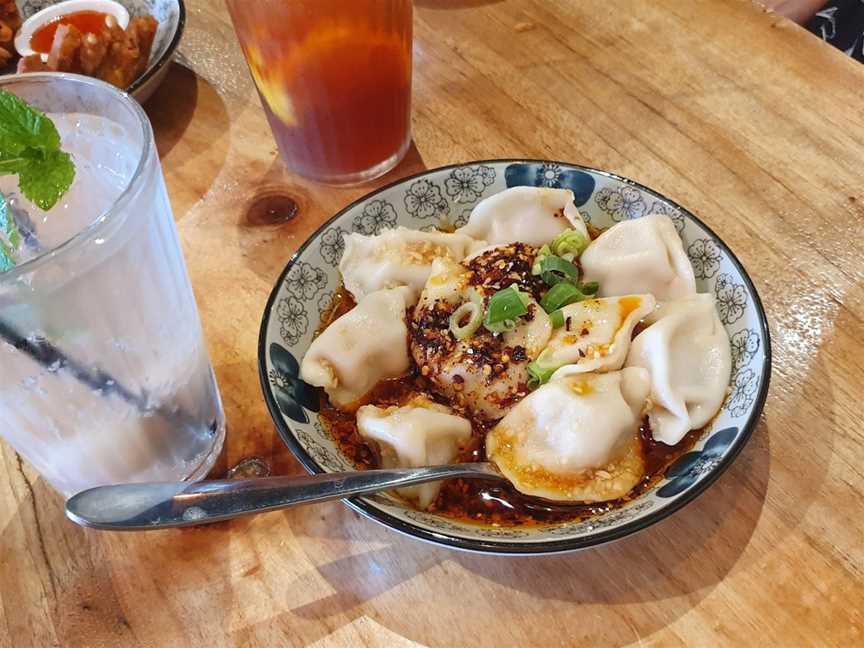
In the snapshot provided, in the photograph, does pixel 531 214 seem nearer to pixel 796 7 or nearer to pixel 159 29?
pixel 159 29

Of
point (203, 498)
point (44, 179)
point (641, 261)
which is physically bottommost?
point (203, 498)

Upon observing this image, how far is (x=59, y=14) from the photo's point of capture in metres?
1.76

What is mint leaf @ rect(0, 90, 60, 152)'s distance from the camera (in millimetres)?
789

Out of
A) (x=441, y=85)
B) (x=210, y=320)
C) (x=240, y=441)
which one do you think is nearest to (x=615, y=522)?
(x=240, y=441)

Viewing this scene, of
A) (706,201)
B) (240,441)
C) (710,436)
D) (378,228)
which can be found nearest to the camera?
(710,436)

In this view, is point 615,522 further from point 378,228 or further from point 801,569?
point 378,228

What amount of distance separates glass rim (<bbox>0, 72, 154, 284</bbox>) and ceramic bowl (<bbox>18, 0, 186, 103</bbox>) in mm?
577

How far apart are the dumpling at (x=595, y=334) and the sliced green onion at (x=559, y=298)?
12 millimetres

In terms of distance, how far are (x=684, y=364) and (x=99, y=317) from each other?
0.72m

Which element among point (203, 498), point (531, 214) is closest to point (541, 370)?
point (531, 214)

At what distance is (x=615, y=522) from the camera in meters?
0.84

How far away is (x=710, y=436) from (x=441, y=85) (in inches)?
38.3

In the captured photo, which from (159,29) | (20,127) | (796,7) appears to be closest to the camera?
(20,127)

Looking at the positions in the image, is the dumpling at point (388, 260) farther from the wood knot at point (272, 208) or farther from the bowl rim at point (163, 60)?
the bowl rim at point (163, 60)
